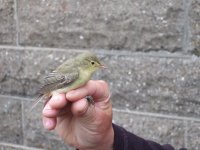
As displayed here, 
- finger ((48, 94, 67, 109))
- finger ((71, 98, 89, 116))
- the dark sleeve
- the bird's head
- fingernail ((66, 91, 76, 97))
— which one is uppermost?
the bird's head

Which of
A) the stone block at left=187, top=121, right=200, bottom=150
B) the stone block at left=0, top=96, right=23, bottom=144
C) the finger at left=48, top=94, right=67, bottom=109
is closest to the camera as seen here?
the finger at left=48, top=94, right=67, bottom=109

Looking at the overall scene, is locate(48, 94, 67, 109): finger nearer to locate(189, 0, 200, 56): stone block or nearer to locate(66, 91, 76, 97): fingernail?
locate(66, 91, 76, 97): fingernail

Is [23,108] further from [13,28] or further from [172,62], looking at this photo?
[172,62]

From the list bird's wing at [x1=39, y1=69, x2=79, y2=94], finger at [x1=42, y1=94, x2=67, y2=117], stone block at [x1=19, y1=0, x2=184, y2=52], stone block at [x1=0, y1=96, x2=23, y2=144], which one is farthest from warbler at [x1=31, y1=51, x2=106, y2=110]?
stone block at [x1=0, y1=96, x2=23, y2=144]

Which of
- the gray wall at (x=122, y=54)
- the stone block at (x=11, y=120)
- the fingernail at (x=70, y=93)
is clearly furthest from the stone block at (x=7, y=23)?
the fingernail at (x=70, y=93)

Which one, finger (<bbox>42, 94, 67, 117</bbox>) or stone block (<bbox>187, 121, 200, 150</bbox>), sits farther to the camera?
stone block (<bbox>187, 121, 200, 150</bbox>)

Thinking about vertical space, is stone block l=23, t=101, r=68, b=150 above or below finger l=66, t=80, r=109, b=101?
below
